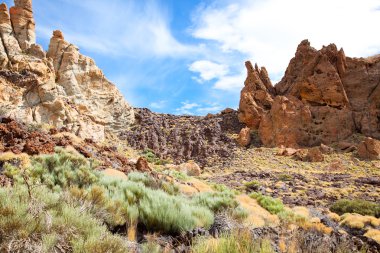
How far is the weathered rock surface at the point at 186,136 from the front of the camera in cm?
4584

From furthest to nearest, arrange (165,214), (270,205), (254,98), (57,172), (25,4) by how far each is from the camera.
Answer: (254,98) → (25,4) → (270,205) → (57,172) → (165,214)

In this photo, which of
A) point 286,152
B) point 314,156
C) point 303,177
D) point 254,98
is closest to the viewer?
point 303,177

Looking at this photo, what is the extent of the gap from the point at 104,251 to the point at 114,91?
4387 centimetres

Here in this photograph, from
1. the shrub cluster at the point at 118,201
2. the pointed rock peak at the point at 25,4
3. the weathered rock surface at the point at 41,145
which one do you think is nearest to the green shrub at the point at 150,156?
the pointed rock peak at the point at 25,4

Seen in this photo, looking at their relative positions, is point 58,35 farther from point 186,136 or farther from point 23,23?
point 186,136

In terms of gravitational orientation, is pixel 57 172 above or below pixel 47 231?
above

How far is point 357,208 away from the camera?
1706cm

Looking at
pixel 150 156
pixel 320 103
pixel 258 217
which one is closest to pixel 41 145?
pixel 258 217

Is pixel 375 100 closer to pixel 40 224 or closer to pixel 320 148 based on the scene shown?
pixel 320 148

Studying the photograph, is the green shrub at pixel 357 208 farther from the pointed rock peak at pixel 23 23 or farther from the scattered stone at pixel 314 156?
the pointed rock peak at pixel 23 23

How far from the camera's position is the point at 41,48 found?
38250mm

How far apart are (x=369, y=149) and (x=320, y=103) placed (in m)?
11.4

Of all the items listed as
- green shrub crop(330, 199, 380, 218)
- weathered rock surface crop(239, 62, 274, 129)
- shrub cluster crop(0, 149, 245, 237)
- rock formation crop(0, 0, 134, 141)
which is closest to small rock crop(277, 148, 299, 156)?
weathered rock surface crop(239, 62, 274, 129)

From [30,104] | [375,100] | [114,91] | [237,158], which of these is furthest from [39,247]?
[375,100]
